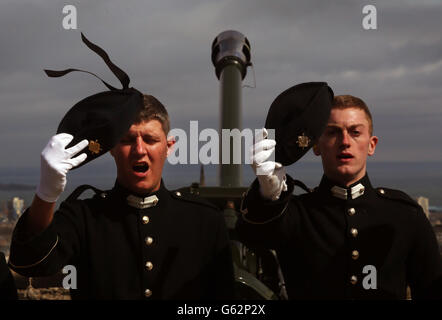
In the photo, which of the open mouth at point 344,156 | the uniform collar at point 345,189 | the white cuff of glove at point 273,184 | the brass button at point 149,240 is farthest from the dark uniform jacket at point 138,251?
the open mouth at point 344,156

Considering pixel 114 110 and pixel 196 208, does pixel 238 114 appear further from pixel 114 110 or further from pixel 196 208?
pixel 114 110

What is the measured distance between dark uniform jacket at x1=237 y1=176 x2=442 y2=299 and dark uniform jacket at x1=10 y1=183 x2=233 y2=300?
10.1 inches

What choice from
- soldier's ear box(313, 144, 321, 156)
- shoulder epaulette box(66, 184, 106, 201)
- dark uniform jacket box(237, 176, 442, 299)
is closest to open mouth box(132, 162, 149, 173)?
shoulder epaulette box(66, 184, 106, 201)

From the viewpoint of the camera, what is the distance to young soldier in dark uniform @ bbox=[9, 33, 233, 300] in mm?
2580

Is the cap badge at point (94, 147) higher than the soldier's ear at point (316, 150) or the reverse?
the reverse

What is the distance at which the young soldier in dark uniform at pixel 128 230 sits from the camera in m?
2.58

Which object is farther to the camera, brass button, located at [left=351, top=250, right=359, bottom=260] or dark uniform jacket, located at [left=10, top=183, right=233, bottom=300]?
brass button, located at [left=351, top=250, right=359, bottom=260]

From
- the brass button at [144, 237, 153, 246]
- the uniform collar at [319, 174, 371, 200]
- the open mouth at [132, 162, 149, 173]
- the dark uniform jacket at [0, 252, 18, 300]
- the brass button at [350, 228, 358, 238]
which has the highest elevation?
the open mouth at [132, 162, 149, 173]

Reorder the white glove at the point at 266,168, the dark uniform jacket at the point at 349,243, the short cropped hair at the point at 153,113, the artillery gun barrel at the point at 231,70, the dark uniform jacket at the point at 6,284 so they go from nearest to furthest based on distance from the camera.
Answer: the white glove at the point at 266,168 → the dark uniform jacket at the point at 6,284 → the short cropped hair at the point at 153,113 → the dark uniform jacket at the point at 349,243 → the artillery gun barrel at the point at 231,70

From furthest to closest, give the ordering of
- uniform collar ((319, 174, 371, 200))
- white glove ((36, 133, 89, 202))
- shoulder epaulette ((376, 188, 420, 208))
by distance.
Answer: shoulder epaulette ((376, 188, 420, 208))
uniform collar ((319, 174, 371, 200))
white glove ((36, 133, 89, 202))

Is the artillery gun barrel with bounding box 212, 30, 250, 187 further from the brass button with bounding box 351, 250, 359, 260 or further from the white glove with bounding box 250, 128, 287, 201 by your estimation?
the white glove with bounding box 250, 128, 287, 201

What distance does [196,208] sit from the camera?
3109mm

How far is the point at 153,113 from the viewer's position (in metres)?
2.82

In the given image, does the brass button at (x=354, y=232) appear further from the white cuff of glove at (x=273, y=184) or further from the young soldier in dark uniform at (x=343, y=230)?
the white cuff of glove at (x=273, y=184)
